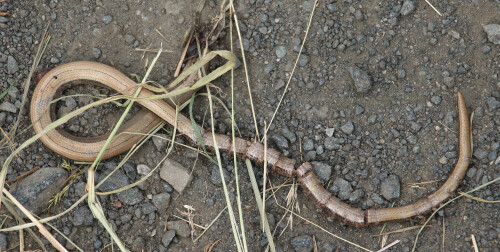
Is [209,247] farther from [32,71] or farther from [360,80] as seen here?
[32,71]

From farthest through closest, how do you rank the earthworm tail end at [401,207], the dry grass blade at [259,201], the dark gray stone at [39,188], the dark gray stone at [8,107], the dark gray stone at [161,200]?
Result: the dark gray stone at [8,107]
the dark gray stone at [161,200]
the dark gray stone at [39,188]
the earthworm tail end at [401,207]
the dry grass blade at [259,201]

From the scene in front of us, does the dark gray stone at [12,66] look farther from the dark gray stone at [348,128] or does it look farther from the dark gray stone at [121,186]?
the dark gray stone at [348,128]

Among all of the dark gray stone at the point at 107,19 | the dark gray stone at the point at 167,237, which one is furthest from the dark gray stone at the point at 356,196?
the dark gray stone at the point at 107,19

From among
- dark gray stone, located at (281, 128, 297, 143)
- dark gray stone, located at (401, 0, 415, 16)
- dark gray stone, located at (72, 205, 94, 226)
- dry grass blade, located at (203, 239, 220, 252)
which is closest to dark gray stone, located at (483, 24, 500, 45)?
dark gray stone, located at (401, 0, 415, 16)

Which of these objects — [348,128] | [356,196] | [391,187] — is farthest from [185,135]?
[391,187]

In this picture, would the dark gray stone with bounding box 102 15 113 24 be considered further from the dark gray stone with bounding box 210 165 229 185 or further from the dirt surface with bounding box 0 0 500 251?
the dark gray stone with bounding box 210 165 229 185
